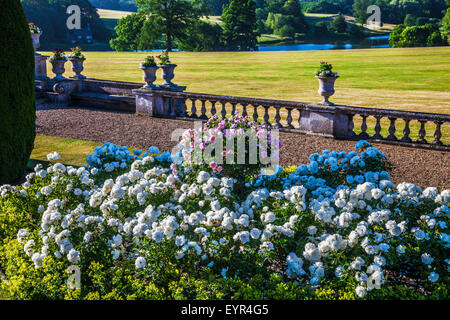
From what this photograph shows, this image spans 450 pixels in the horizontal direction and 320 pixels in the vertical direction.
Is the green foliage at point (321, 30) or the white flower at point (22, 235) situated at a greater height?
the green foliage at point (321, 30)

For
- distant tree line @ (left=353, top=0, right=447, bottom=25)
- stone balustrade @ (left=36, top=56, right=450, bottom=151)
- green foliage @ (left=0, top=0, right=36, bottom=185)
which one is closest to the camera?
green foliage @ (left=0, top=0, right=36, bottom=185)

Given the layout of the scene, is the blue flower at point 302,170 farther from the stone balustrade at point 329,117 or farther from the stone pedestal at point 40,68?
the stone pedestal at point 40,68

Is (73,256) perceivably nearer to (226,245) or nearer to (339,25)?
(226,245)

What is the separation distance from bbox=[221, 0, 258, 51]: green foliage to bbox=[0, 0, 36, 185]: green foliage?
59241mm

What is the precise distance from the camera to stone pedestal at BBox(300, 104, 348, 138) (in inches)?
530

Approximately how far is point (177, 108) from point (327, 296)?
12.8 meters

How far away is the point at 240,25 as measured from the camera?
6706 centimetres

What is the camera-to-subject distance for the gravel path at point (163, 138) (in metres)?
10.8

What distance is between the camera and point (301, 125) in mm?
14188

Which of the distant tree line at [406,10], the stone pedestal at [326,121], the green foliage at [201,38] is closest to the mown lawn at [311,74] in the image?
the stone pedestal at [326,121]

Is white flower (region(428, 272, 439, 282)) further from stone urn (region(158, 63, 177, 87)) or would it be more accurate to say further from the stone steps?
the stone steps

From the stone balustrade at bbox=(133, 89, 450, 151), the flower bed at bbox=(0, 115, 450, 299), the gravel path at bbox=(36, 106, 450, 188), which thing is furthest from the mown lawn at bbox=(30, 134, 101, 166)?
the flower bed at bbox=(0, 115, 450, 299)

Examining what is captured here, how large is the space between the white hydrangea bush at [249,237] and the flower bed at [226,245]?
0.01 m

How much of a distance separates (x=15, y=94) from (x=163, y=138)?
15.9ft
